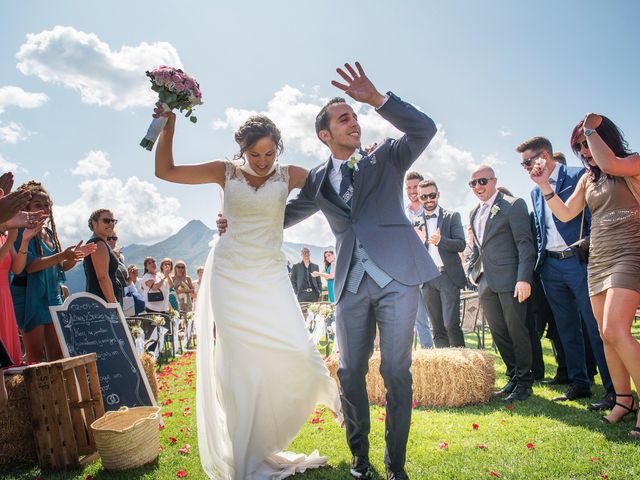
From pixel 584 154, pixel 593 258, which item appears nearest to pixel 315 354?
pixel 593 258

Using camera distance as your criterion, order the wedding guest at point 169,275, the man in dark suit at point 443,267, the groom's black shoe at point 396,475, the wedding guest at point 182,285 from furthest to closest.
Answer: the wedding guest at point 182,285, the wedding guest at point 169,275, the man in dark suit at point 443,267, the groom's black shoe at point 396,475

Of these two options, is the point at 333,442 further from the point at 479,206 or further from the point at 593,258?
the point at 479,206

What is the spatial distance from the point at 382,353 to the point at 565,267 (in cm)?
323

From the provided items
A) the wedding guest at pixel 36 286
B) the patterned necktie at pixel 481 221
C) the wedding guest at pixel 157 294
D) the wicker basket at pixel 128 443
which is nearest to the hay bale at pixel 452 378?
the patterned necktie at pixel 481 221

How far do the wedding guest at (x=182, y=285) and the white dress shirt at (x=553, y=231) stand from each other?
1196cm

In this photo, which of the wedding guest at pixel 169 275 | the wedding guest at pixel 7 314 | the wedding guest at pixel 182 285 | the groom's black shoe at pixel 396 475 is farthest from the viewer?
the wedding guest at pixel 182 285

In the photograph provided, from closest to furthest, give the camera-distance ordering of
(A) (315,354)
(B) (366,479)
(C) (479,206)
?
(B) (366,479) → (A) (315,354) → (C) (479,206)

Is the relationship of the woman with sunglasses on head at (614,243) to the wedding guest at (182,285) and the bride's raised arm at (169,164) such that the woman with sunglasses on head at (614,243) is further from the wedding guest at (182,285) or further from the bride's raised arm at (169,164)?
the wedding guest at (182,285)

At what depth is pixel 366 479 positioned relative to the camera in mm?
3283

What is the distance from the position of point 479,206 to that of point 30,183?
5.68 meters

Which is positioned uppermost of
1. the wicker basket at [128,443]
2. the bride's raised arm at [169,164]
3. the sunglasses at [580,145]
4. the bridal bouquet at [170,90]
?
the bridal bouquet at [170,90]

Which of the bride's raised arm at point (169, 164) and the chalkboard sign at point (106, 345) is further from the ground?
the bride's raised arm at point (169, 164)

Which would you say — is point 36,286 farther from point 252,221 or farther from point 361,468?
point 361,468

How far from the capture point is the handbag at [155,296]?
1159 cm
